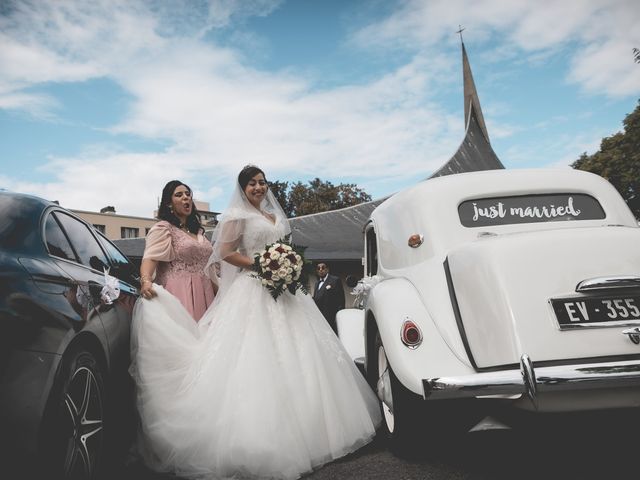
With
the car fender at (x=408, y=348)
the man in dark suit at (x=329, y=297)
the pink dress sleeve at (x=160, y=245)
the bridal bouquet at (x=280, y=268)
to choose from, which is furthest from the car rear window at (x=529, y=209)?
the man in dark suit at (x=329, y=297)

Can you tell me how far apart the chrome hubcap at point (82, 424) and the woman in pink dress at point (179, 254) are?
4.45 ft

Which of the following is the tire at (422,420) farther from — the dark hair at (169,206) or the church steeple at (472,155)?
the church steeple at (472,155)

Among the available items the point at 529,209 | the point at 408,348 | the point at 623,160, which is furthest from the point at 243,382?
the point at 623,160

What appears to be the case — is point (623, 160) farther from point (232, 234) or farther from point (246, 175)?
point (232, 234)

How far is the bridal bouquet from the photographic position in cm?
366

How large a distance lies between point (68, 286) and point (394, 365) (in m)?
1.88

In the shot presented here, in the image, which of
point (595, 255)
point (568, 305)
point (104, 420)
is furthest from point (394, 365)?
point (104, 420)

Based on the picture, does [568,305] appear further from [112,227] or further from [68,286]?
[112,227]

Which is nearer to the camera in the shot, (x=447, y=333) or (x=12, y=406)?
(x=12, y=406)

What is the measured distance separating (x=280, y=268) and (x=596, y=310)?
2113 millimetres

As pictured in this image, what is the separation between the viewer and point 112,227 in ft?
150

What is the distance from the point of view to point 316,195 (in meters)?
39.0

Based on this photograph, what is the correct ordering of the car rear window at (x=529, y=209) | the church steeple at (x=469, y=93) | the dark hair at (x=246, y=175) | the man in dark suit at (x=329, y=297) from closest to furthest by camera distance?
the car rear window at (x=529, y=209), the dark hair at (x=246, y=175), the man in dark suit at (x=329, y=297), the church steeple at (x=469, y=93)

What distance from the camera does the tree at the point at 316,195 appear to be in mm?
38938
